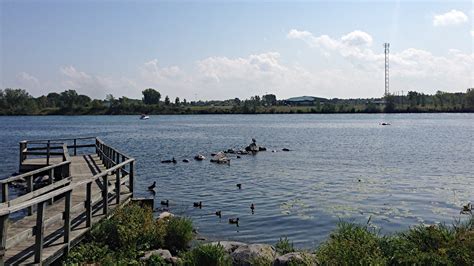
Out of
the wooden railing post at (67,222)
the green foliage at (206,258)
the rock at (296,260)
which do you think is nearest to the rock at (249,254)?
the rock at (296,260)

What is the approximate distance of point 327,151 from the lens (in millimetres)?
48562

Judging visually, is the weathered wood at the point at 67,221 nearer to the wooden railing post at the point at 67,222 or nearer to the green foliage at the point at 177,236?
the wooden railing post at the point at 67,222

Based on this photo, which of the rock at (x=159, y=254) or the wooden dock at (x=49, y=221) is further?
the rock at (x=159, y=254)

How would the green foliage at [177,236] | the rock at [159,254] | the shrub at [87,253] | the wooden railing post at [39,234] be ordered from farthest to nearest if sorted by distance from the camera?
the green foliage at [177,236]
the rock at [159,254]
the shrub at [87,253]
the wooden railing post at [39,234]

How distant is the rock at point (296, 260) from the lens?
400 inches

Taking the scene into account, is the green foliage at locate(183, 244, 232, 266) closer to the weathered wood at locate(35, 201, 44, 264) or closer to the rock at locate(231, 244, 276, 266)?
the rock at locate(231, 244, 276, 266)

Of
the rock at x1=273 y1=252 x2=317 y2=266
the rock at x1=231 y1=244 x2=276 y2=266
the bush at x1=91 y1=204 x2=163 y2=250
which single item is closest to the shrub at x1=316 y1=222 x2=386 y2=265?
the rock at x1=273 y1=252 x2=317 y2=266

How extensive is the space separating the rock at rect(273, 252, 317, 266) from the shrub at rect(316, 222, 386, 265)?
0.79ft

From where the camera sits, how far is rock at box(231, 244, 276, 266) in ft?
36.1

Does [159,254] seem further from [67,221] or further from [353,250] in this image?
[353,250]

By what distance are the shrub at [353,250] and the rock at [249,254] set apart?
149 cm

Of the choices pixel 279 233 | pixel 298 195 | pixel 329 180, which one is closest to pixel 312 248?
pixel 279 233

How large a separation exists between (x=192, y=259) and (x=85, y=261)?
2.49m

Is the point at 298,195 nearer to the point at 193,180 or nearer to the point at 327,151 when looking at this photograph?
the point at 193,180
